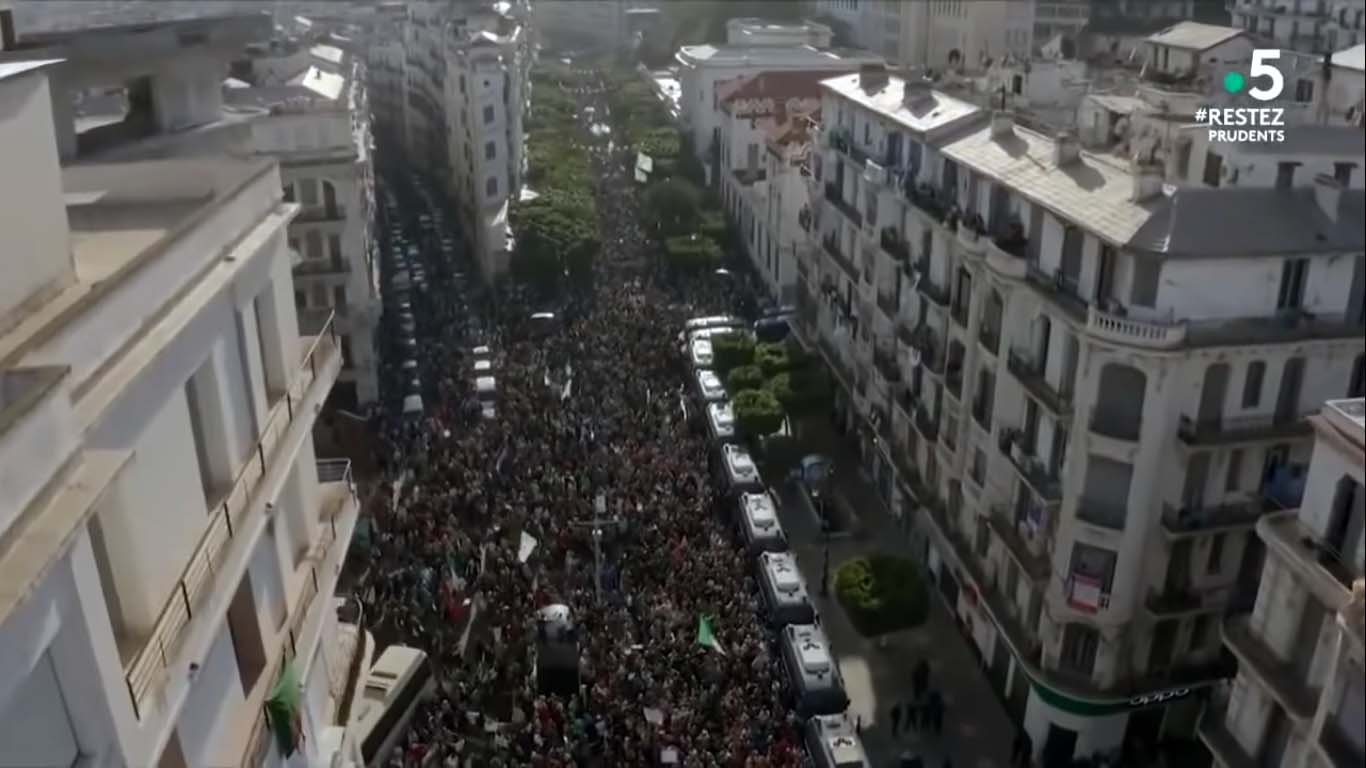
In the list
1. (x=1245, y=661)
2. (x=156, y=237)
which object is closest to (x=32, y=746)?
(x=156, y=237)

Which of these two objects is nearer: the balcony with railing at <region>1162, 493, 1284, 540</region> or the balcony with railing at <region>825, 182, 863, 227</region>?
the balcony with railing at <region>1162, 493, 1284, 540</region>

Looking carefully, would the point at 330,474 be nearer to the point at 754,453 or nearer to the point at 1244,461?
the point at 1244,461

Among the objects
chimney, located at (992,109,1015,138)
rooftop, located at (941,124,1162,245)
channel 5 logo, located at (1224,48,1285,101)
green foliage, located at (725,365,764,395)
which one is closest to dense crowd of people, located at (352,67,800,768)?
green foliage, located at (725,365,764,395)

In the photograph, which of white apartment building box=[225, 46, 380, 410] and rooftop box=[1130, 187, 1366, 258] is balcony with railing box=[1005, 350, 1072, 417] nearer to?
rooftop box=[1130, 187, 1366, 258]

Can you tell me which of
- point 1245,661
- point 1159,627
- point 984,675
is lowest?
point 984,675

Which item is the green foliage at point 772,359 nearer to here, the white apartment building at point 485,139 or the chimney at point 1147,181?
the white apartment building at point 485,139

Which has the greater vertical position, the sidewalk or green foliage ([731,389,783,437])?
green foliage ([731,389,783,437])

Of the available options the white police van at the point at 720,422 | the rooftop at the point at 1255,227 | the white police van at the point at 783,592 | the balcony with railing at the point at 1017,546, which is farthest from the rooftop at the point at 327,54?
the rooftop at the point at 1255,227
